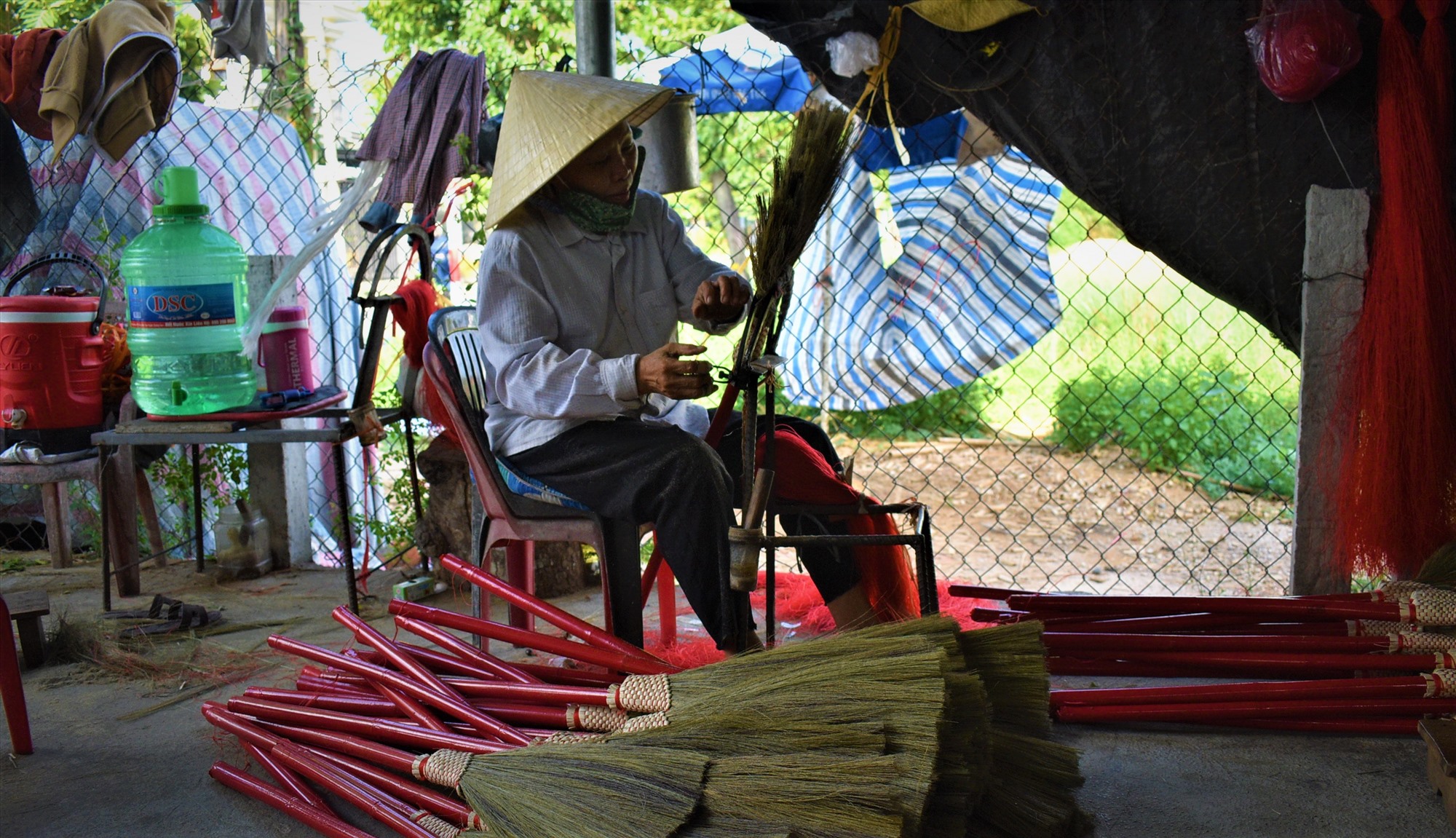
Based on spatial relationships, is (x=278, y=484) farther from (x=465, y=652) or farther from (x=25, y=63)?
(x=465, y=652)

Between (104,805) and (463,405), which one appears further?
(463,405)

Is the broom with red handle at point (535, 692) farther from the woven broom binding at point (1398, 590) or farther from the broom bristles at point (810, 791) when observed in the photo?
the woven broom binding at point (1398, 590)

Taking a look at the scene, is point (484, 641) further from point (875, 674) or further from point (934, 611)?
point (875, 674)

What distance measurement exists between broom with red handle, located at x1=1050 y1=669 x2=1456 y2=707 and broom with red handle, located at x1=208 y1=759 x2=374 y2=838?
1.70 m

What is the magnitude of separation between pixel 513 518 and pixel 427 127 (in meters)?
1.92

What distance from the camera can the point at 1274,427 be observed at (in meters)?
7.81

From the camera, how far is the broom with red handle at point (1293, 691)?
2717mm

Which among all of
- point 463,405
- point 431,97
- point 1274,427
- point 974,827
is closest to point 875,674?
point 974,827

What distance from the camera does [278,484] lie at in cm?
465

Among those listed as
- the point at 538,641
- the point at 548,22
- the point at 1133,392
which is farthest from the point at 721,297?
the point at 548,22

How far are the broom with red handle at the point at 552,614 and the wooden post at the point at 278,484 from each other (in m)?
1.89

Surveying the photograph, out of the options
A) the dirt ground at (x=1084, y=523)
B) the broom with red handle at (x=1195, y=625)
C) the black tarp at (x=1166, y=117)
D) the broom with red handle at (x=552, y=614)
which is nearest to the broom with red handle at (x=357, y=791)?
the broom with red handle at (x=552, y=614)

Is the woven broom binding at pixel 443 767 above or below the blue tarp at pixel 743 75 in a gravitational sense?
below

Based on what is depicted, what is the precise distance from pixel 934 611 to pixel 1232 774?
A: 0.76 meters
